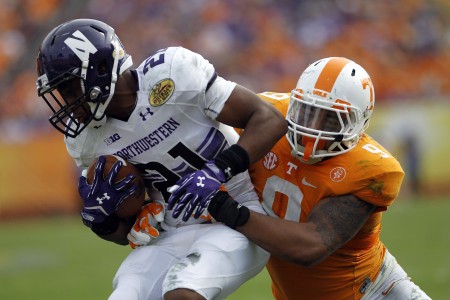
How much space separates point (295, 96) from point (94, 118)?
0.97 meters

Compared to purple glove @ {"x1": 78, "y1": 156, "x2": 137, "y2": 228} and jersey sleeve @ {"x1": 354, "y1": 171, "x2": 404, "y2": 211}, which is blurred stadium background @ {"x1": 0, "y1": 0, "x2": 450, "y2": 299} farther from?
purple glove @ {"x1": 78, "y1": 156, "x2": 137, "y2": 228}

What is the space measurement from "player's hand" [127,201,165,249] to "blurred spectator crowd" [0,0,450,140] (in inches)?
408

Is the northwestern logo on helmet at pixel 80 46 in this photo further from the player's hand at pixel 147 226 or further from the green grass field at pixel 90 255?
the green grass field at pixel 90 255

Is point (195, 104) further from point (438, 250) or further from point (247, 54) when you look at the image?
point (247, 54)

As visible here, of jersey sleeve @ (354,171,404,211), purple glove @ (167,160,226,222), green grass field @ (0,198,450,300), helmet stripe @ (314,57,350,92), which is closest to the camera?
purple glove @ (167,160,226,222)

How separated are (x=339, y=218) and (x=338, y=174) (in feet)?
0.76

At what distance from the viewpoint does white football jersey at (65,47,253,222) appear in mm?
3889

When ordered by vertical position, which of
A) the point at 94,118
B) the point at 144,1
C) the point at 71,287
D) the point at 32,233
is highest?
the point at 94,118

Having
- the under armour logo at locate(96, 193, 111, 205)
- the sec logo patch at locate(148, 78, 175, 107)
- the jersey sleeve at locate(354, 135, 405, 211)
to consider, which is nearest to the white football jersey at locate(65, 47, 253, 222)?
the sec logo patch at locate(148, 78, 175, 107)

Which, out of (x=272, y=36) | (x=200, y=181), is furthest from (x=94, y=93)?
(x=272, y=36)

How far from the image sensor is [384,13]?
1562cm

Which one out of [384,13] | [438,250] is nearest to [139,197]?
[438,250]

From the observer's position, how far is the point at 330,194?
4.00 meters

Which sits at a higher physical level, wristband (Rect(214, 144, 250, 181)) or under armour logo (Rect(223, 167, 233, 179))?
wristband (Rect(214, 144, 250, 181))
